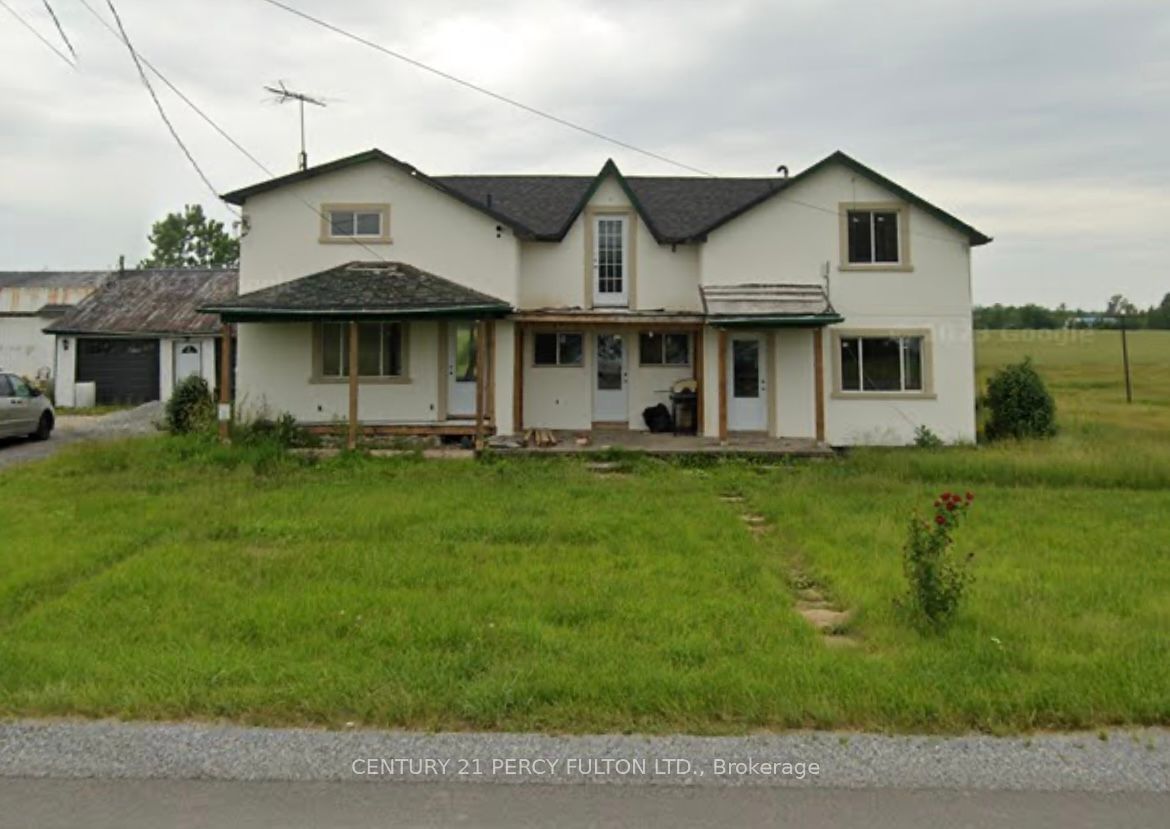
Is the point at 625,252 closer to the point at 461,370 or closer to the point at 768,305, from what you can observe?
the point at 768,305

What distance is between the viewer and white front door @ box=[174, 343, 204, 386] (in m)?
27.6

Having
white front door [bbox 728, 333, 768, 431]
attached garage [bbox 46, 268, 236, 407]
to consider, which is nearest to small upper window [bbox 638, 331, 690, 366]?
white front door [bbox 728, 333, 768, 431]

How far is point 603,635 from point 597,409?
13.0m

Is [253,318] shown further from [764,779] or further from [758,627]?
[764,779]

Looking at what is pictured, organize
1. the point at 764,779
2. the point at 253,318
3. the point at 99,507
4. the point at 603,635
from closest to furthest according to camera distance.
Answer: the point at 764,779
the point at 603,635
the point at 99,507
the point at 253,318

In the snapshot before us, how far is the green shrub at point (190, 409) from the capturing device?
17688 mm

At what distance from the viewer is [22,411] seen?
17125 millimetres

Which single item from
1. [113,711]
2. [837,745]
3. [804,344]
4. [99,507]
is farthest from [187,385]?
[837,745]

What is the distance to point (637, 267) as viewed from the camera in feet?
59.9

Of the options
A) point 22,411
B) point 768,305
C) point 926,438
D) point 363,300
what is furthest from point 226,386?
point 926,438

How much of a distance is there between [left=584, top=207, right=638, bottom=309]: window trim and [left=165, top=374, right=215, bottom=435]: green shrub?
8858 mm

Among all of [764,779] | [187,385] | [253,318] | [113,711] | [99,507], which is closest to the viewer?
[764,779]

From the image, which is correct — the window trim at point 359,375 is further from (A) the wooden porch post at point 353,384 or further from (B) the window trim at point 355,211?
(B) the window trim at point 355,211

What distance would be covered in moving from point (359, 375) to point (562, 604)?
39.8ft
